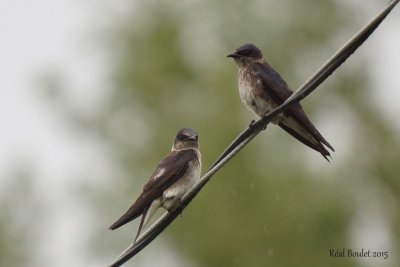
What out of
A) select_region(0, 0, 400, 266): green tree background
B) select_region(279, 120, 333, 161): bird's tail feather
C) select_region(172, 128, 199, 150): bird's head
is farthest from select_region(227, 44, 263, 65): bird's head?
select_region(0, 0, 400, 266): green tree background

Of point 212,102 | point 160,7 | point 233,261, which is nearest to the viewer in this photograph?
point 233,261

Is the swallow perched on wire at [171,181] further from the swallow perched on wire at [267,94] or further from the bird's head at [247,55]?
the bird's head at [247,55]

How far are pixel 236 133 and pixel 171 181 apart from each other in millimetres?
9852

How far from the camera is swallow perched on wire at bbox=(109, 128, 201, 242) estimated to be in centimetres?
728

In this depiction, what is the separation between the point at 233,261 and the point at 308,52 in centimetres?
416

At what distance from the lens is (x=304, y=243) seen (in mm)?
17016

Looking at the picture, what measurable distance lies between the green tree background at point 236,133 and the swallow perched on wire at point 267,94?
27.3 ft

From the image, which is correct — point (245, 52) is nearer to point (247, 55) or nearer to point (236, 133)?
point (247, 55)

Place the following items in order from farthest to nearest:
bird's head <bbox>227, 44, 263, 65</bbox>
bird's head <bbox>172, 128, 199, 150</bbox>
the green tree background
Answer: the green tree background → bird's head <bbox>172, 128, 199, 150</bbox> → bird's head <bbox>227, 44, 263, 65</bbox>

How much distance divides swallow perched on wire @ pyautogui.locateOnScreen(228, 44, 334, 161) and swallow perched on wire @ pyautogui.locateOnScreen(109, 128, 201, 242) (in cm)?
66

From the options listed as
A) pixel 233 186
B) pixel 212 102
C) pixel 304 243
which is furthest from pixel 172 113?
pixel 304 243

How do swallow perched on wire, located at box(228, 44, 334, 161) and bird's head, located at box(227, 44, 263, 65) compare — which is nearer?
swallow perched on wire, located at box(228, 44, 334, 161)

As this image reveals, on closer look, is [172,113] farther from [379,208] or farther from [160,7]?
[379,208]

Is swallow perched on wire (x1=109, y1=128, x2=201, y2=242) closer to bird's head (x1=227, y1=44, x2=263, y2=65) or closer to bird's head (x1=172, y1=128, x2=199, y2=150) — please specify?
bird's head (x1=172, y1=128, x2=199, y2=150)
